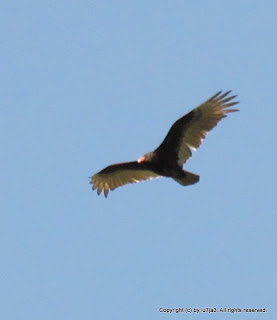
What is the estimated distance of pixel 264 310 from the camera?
8.90 m

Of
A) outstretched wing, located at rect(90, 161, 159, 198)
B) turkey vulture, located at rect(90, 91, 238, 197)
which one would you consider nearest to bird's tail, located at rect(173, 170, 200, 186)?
turkey vulture, located at rect(90, 91, 238, 197)

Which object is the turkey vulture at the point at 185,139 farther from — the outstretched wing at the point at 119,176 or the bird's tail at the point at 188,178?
the outstretched wing at the point at 119,176

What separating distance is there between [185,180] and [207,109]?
4.13 ft

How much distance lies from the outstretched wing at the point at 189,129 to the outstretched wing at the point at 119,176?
774 mm

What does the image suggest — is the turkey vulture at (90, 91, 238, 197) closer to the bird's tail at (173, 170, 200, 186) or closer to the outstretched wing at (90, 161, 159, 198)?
the bird's tail at (173, 170, 200, 186)

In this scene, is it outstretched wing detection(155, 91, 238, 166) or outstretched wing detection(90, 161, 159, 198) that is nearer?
outstretched wing detection(155, 91, 238, 166)

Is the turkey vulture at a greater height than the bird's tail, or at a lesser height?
greater

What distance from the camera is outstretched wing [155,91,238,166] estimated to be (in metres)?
11.2

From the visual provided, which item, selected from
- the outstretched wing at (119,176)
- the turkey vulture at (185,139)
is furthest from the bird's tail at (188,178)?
the outstretched wing at (119,176)

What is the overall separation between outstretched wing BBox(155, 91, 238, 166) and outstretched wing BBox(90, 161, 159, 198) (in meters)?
Answer: 0.77

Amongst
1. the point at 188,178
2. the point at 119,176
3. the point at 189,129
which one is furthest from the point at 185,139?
the point at 119,176

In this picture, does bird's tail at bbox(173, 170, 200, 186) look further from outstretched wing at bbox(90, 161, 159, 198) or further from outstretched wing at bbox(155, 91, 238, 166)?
outstretched wing at bbox(90, 161, 159, 198)

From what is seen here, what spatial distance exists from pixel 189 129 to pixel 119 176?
192 cm

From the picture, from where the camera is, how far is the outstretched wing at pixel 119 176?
39.7ft
